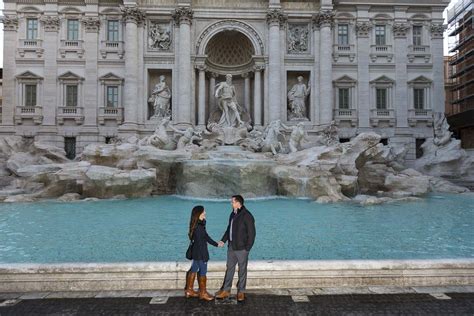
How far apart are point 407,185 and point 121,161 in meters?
13.5

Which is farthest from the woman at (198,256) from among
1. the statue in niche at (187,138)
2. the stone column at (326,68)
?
the stone column at (326,68)

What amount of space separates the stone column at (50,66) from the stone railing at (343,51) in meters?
19.8

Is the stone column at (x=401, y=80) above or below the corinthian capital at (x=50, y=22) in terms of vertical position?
below

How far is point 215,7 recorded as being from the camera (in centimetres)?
2305

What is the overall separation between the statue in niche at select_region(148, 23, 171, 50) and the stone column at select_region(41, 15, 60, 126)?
6.68 metres

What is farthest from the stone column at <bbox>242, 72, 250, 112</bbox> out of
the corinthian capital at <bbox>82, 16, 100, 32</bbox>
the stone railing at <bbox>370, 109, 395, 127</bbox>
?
the corinthian capital at <bbox>82, 16, 100, 32</bbox>

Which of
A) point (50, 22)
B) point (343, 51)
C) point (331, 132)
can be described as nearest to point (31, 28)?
point (50, 22)

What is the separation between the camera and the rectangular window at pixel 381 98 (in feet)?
80.3

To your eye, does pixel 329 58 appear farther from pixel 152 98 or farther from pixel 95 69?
pixel 95 69

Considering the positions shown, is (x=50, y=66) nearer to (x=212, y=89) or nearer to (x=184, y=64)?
(x=184, y=64)

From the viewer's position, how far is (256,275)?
4.38m

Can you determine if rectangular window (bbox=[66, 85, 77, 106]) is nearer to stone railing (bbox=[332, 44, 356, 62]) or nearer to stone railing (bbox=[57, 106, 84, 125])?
stone railing (bbox=[57, 106, 84, 125])

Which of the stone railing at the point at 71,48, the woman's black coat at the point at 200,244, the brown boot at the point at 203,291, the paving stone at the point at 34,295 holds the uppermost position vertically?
the stone railing at the point at 71,48

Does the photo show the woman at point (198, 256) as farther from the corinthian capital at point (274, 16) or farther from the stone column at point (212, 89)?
the corinthian capital at point (274, 16)
